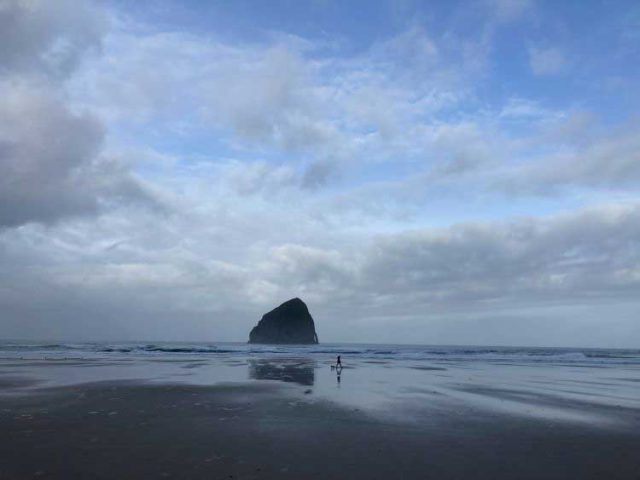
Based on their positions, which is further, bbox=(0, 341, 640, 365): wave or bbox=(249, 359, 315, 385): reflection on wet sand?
bbox=(0, 341, 640, 365): wave

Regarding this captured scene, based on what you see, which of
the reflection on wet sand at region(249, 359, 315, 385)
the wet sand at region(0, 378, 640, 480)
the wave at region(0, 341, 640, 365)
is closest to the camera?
the wet sand at region(0, 378, 640, 480)

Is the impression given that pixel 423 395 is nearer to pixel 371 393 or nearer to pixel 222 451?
pixel 371 393

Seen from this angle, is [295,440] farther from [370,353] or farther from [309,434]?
[370,353]

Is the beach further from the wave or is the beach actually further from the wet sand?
the wave

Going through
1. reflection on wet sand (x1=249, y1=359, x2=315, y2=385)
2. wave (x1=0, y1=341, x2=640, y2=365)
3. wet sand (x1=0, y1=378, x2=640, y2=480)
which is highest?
wave (x1=0, y1=341, x2=640, y2=365)

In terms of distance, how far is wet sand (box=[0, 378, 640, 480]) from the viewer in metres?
10.1

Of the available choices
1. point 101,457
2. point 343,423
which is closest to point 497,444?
point 343,423

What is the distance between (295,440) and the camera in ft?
42.1

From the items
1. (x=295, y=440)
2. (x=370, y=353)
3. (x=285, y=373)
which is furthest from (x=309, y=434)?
(x=370, y=353)

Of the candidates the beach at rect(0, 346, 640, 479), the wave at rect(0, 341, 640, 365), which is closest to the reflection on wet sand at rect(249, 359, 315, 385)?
the beach at rect(0, 346, 640, 479)

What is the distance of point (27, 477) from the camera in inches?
363

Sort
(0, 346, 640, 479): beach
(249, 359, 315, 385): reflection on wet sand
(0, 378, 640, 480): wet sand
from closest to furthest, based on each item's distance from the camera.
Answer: (0, 378, 640, 480): wet sand < (0, 346, 640, 479): beach < (249, 359, 315, 385): reflection on wet sand

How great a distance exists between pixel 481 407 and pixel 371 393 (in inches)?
238

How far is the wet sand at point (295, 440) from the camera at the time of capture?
33.3 feet
